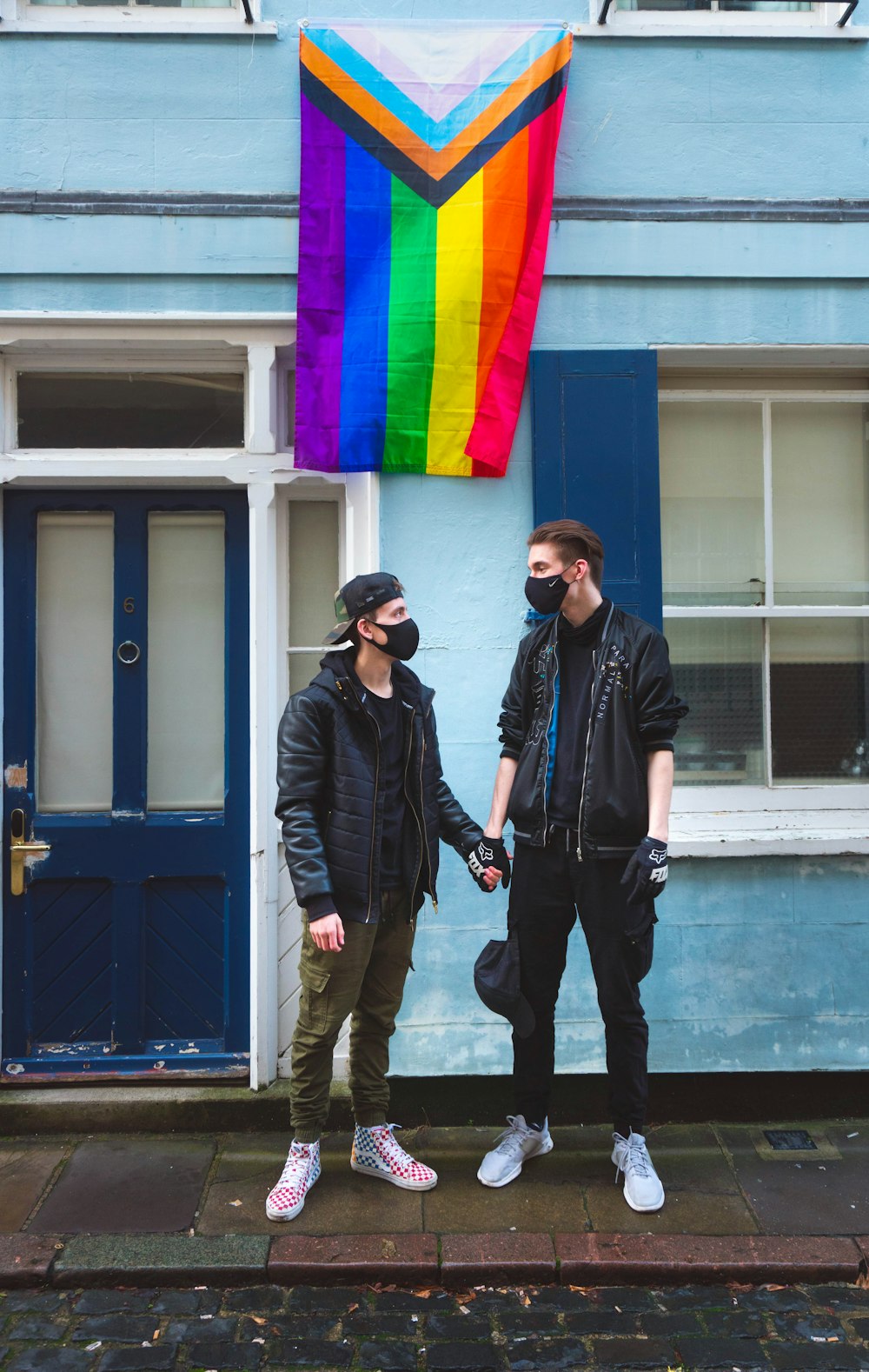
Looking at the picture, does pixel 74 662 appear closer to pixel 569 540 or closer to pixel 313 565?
pixel 313 565

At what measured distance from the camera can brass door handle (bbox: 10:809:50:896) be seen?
14.8ft

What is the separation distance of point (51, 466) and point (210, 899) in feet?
6.15

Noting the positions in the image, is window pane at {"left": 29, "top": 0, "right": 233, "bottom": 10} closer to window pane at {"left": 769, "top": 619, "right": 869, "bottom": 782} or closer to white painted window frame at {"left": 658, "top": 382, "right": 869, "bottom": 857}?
white painted window frame at {"left": 658, "top": 382, "right": 869, "bottom": 857}

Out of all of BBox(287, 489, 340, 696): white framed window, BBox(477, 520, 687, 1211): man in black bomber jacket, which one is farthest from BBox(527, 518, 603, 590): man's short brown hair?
BBox(287, 489, 340, 696): white framed window

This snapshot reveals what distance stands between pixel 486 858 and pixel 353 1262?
1304 millimetres

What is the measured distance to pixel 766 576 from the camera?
469 cm

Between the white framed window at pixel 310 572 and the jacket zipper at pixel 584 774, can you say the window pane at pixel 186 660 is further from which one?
the jacket zipper at pixel 584 774

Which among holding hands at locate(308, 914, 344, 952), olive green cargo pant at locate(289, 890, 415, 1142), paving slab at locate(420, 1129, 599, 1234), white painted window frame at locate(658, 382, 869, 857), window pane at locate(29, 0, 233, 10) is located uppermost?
window pane at locate(29, 0, 233, 10)

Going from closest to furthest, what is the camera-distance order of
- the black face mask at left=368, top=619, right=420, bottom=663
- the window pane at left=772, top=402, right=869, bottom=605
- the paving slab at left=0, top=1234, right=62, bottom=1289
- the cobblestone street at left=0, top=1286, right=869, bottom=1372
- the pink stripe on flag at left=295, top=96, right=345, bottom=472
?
the cobblestone street at left=0, top=1286, right=869, bottom=1372 < the paving slab at left=0, top=1234, right=62, bottom=1289 < the black face mask at left=368, top=619, right=420, bottom=663 < the pink stripe on flag at left=295, top=96, right=345, bottom=472 < the window pane at left=772, top=402, right=869, bottom=605

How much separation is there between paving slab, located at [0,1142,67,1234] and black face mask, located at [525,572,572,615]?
→ 8.74ft

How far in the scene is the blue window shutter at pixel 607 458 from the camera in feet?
14.3

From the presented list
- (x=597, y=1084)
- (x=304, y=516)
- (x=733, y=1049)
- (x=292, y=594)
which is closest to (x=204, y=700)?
(x=292, y=594)

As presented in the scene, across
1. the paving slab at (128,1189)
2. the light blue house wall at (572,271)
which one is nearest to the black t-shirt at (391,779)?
the light blue house wall at (572,271)

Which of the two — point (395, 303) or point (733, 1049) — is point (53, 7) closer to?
point (395, 303)
